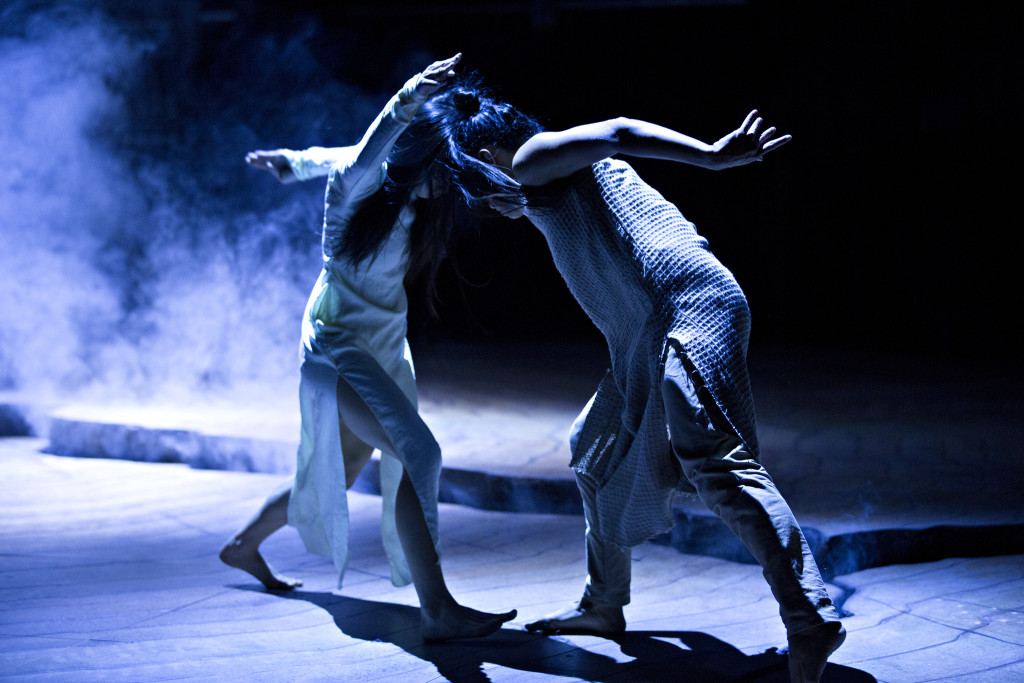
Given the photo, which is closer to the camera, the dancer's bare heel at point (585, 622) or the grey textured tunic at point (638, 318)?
the grey textured tunic at point (638, 318)

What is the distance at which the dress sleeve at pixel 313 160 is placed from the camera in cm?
293

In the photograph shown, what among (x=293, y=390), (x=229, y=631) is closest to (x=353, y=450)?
(x=229, y=631)

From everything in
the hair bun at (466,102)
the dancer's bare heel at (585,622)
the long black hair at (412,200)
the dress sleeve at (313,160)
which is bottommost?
the dancer's bare heel at (585,622)

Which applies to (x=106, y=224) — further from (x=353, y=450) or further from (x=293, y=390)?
(x=353, y=450)

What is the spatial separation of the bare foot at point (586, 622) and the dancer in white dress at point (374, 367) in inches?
4.8

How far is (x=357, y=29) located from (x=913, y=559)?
23.7 ft

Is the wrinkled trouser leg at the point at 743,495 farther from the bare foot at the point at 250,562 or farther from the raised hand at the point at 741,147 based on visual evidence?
the bare foot at the point at 250,562

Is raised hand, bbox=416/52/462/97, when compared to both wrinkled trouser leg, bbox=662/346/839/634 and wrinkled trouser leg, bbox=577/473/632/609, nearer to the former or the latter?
wrinkled trouser leg, bbox=662/346/839/634

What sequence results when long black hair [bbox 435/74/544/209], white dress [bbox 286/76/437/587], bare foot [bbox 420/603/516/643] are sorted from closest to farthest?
long black hair [bbox 435/74/544/209], bare foot [bbox 420/603/516/643], white dress [bbox 286/76/437/587]

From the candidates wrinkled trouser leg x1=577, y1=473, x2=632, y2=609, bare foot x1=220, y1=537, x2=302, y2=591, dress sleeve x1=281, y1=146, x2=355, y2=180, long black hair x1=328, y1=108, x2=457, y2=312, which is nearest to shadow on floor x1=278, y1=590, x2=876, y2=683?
wrinkled trouser leg x1=577, y1=473, x2=632, y2=609

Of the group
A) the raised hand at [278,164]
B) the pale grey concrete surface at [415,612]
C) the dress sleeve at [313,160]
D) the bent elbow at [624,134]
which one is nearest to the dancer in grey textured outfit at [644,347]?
the bent elbow at [624,134]

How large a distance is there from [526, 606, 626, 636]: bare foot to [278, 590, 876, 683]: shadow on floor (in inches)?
1.3

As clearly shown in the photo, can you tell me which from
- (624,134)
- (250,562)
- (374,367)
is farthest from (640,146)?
(250,562)

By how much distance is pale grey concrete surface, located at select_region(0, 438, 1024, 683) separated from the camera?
7.50ft
